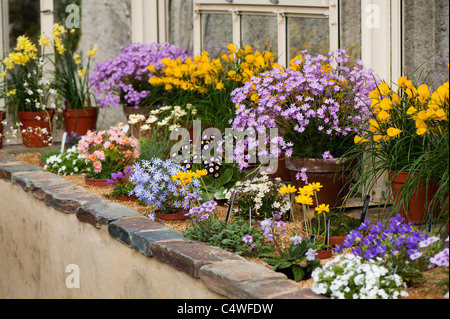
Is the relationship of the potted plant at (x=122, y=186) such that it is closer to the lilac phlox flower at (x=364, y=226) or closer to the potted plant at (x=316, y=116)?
the potted plant at (x=316, y=116)

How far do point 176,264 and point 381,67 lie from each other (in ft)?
5.93

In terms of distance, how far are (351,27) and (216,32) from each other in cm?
175

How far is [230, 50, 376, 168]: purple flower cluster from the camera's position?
4.22 m

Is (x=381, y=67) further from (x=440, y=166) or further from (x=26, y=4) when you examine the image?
(x=26, y=4)

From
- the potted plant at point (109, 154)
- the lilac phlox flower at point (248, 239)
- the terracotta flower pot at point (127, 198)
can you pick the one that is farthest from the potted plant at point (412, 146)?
the potted plant at point (109, 154)

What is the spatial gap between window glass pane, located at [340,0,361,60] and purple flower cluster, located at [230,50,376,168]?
6.7 inches

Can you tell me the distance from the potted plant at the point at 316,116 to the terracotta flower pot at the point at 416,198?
1.50 ft

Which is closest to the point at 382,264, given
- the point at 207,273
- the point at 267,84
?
the point at 207,273

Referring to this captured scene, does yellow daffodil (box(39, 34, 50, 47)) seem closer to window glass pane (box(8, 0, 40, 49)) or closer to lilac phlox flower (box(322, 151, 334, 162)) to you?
window glass pane (box(8, 0, 40, 49))

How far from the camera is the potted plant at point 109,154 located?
5203mm

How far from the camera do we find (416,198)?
365 centimetres

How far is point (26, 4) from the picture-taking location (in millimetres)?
9102

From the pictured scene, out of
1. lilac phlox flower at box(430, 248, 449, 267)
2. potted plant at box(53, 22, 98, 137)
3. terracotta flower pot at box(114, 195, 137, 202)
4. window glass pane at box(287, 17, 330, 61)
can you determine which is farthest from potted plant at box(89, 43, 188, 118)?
lilac phlox flower at box(430, 248, 449, 267)

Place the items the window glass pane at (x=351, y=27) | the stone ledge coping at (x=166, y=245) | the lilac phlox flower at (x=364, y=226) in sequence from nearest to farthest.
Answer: the stone ledge coping at (x=166, y=245) → the lilac phlox flower at (x=364, y=226) → the window glass pane at (x=351, y=27)
